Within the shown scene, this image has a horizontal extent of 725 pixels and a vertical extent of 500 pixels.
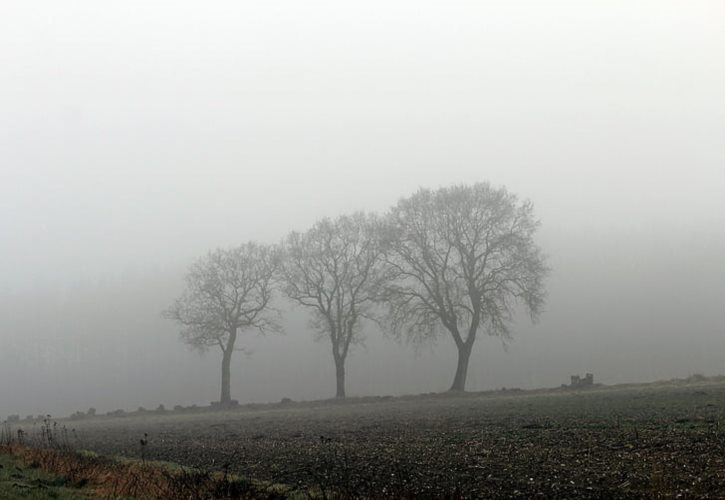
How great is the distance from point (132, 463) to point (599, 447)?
480 inches

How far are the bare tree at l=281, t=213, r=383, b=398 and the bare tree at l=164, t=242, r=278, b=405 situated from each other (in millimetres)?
4522

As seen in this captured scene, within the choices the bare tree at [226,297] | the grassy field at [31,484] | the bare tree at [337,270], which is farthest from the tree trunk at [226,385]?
the grassy field at [31,484]

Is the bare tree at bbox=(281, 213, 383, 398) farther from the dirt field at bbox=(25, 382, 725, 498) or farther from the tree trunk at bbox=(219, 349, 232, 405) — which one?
the dirt field at bbox=(25, 382, 725, 498)

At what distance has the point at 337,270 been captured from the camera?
57.5 m

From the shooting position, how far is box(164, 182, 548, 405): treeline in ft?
163

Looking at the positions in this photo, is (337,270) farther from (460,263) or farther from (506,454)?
(506,454)

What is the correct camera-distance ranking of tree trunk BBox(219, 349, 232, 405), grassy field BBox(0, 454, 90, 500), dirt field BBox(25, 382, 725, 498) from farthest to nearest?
1. tree trunk BBox(219, 349, 232, 405)
2. grassy field BBox(0, 454, 90, 500)
3. dirt field BBox(25, 382, 725, 498)

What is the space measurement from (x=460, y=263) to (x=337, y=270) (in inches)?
492

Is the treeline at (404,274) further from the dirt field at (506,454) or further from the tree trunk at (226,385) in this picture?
the dirt field at (506,454)

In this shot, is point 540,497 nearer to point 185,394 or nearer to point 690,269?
point 185,394

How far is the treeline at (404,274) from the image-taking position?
49.7m

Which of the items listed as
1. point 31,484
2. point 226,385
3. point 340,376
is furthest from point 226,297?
point 31,484

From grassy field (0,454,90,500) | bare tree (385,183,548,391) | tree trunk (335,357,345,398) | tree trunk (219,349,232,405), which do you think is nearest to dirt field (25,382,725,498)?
grassy field (0,454,90,500)

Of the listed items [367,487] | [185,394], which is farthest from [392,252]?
[185,394]
